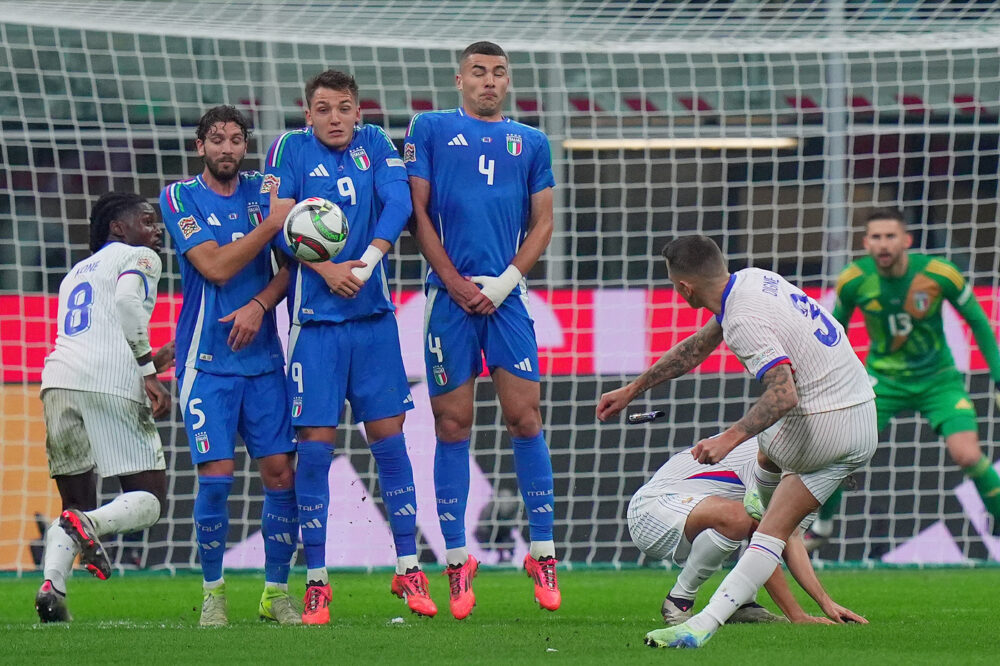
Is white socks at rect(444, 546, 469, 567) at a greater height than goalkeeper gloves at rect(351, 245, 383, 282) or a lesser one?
lesser

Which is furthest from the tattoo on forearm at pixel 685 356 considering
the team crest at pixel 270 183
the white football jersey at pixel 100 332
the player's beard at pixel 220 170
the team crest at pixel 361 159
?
the white football jersey at pixel 100 332

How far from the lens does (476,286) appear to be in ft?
18.6

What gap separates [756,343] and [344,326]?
1.74m

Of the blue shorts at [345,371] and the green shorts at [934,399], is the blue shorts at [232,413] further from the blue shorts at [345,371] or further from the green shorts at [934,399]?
the green shorts at [934,399]

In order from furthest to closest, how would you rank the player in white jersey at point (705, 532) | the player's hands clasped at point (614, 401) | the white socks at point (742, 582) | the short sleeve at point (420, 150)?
the short sleeve at point (420, 150) → the player in white jersey at point (705, 532) → the player's hands clasped at point (614, 401) → the white socks at point (742, 582)

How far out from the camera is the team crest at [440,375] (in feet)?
18.8

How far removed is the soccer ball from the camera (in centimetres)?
537

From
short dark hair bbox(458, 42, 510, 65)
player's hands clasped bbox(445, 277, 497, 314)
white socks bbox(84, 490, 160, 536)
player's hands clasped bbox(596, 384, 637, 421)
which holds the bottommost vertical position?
white socks bbox(84, 490, 160, 536)

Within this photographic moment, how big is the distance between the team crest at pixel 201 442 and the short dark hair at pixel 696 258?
2020 mm

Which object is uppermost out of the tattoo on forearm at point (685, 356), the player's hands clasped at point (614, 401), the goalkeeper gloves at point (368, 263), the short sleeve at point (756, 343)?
the goalkeeper gloves at point (368, 263)

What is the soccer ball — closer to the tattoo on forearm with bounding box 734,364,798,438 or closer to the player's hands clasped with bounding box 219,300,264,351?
the player's hands clasped with bounding box 219,300,264,351

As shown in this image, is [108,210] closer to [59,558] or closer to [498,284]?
[59,558]

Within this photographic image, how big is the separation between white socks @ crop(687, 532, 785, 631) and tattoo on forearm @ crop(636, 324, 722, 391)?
34.6 inches

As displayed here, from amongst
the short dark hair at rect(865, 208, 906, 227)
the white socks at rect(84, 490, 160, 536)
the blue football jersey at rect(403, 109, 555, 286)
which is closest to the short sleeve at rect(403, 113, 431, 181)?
the blue football jersey at rect(403, 109, 555, 286)
